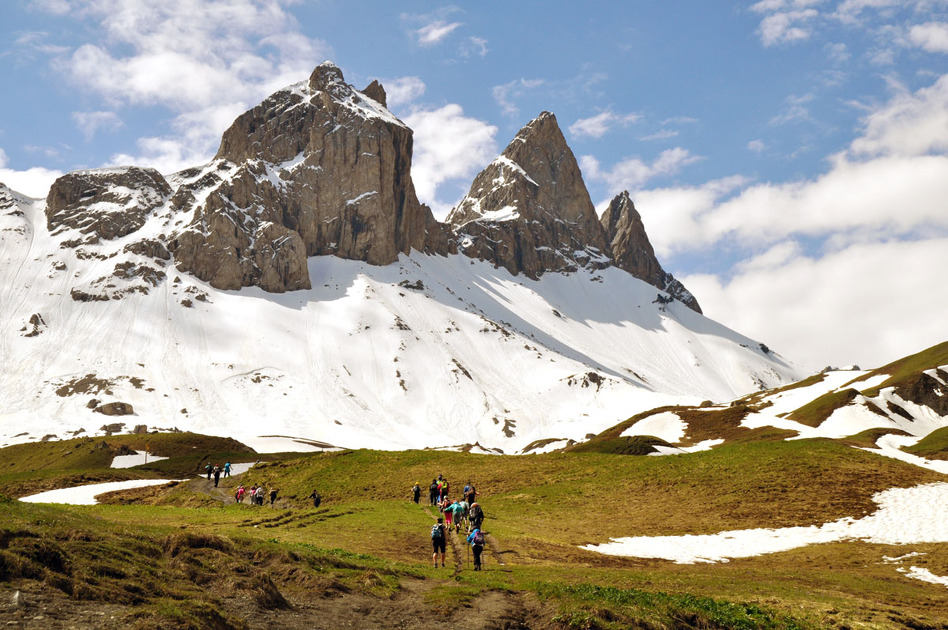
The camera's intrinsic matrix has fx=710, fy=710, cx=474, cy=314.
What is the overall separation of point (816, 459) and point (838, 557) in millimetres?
19776

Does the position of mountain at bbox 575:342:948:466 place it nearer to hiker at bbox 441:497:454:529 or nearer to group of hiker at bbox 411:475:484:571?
group of hiker at bbox 411:475:484:571

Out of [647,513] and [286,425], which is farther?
[286,425]

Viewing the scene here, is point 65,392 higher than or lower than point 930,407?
higher

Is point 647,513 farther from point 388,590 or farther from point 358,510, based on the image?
point 388,590

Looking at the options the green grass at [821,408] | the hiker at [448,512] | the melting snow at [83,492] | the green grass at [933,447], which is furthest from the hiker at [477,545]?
the green grass at [821,408]

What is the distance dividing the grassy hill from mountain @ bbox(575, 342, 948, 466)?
77.7ft

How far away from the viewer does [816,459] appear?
176 feet

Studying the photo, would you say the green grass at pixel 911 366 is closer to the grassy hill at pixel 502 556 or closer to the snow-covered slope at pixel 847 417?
the snow-covered slope at pixel 847 417

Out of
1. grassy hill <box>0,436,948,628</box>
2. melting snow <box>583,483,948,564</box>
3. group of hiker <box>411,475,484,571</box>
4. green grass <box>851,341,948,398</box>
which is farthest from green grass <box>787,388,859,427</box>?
group of hiker <box>411,475,484,571</box>

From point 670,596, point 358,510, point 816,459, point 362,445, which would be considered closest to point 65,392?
point 362,445

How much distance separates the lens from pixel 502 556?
107ft

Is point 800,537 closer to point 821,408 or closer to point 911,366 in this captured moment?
point 821,408

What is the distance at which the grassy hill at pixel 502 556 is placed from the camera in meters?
17.4

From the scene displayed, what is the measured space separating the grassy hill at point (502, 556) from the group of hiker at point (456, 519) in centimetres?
101
